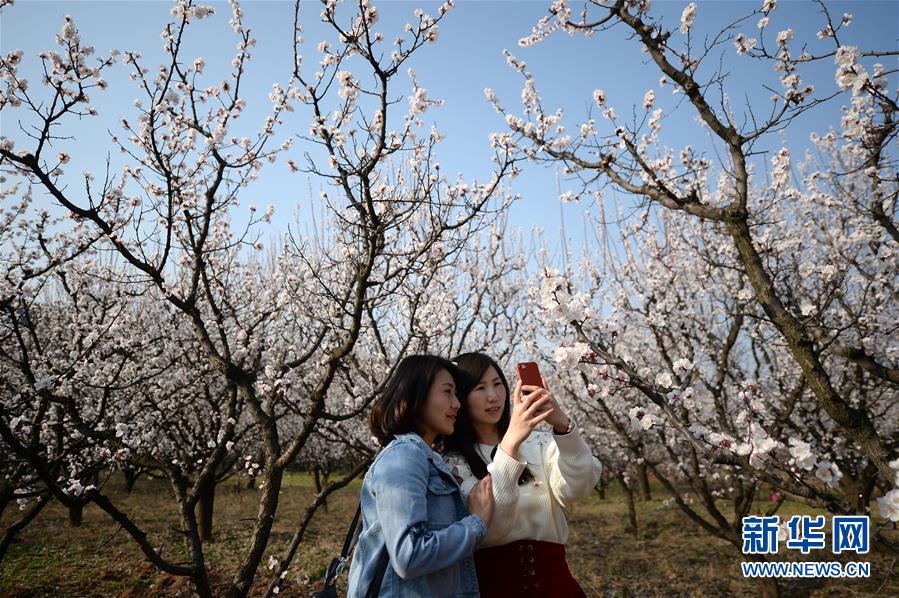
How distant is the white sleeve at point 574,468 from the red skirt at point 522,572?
0.23m

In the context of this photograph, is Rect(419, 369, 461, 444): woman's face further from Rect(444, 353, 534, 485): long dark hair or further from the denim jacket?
Rect(444, 353, 534, 485): long dark hair

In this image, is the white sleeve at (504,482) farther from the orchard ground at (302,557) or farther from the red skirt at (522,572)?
the orchard ground at (302,557)

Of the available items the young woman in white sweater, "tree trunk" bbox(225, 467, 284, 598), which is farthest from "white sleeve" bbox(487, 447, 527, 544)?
"tree trunk" bbox(225, 467, 284, 598)

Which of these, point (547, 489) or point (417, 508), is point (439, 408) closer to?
point (417, 508)

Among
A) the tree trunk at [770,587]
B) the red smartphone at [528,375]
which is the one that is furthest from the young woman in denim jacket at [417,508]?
the tree trunk at [770,587]

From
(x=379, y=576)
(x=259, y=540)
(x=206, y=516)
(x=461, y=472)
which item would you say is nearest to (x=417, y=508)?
(x=379, y=576)

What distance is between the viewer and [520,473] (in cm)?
184

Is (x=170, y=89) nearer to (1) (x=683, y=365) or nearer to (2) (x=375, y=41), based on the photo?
(2) (x=375, y=41)

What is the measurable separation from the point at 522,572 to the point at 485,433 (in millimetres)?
586

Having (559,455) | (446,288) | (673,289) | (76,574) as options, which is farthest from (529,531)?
(76,574)

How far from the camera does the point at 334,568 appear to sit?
6.48ft

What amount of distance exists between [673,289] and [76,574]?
9265mm

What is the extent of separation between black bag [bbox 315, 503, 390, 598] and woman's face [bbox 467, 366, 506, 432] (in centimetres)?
64

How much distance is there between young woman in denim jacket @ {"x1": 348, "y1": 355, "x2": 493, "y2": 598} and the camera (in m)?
1.56
